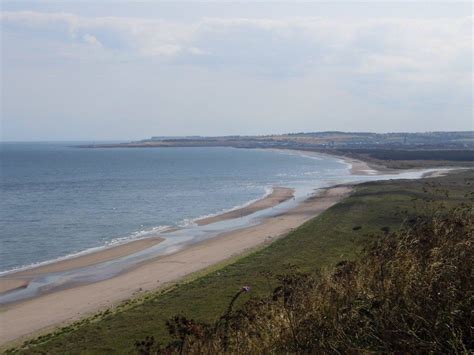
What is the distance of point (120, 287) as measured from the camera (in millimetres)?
23281

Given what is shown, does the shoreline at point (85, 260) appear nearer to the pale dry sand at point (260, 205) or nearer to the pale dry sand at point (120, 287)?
the pale dry sand at point (260, 205)

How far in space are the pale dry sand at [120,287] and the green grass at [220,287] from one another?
159 cm

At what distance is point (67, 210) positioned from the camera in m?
51.0

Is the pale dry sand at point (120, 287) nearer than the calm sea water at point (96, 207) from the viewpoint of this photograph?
Yes

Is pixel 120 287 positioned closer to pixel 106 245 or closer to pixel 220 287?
pixel 220 287

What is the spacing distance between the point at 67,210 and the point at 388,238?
46214 millimetres

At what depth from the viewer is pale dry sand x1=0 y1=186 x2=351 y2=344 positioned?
18.8 meters

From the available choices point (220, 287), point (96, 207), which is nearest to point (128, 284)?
point (220, 287)

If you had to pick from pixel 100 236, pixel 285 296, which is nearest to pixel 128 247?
pixel 100 236

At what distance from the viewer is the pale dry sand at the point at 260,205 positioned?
44.8 meters

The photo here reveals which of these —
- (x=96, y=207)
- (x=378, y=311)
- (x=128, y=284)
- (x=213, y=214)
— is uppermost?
(x=378, y=311)

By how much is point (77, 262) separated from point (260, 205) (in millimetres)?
26375

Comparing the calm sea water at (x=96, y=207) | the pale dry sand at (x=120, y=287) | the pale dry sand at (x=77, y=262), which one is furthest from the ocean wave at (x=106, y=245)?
the pale dry sand at (x=120, y=287)

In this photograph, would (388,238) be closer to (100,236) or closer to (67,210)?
(100,236)
